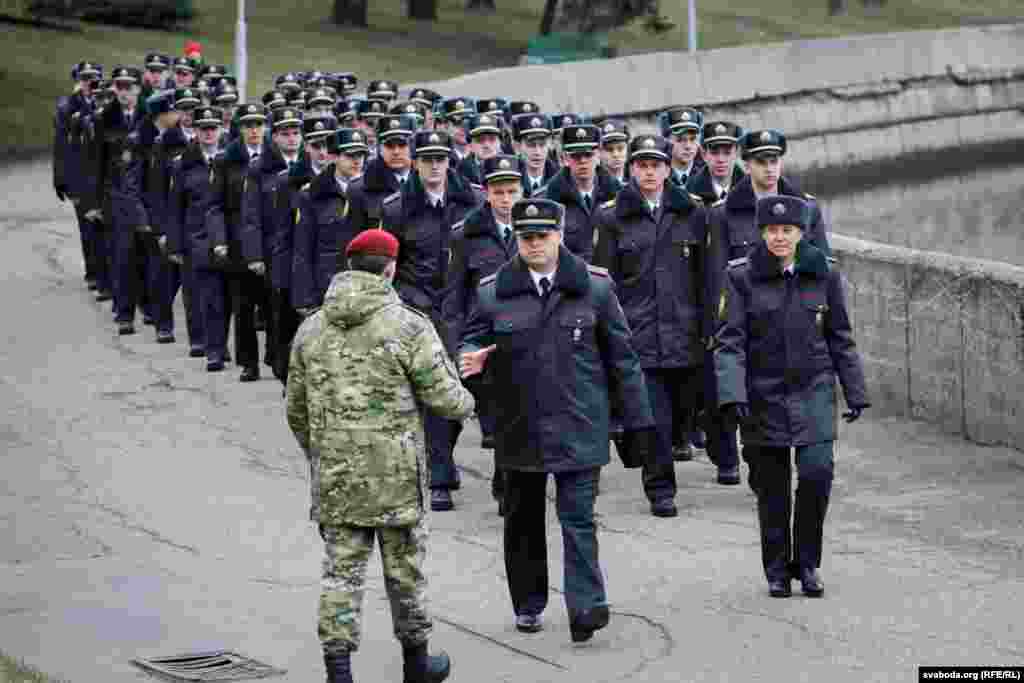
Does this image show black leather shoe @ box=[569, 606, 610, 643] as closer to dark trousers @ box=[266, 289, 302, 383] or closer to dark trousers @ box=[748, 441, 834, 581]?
dark trousers @ box=[748, 441, 834, 581]

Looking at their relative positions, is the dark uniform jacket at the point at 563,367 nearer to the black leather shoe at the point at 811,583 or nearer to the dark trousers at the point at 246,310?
the black leather shoe at the point at 811,583

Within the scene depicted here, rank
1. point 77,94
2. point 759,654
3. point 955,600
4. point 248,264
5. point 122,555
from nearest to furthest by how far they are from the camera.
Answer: point 759,654
point 955,600
point 122,555
point 248,264
point 77,94

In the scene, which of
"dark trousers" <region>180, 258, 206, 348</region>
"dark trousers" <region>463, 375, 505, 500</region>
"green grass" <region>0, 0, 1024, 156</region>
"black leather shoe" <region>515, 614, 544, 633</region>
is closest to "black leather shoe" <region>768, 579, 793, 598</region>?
"black leather shoe" <region>515, 614, 544, 633</region>

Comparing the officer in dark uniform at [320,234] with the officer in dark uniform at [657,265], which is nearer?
the officer in dark uniform at [657,265]

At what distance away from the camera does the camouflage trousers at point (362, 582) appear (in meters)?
9.65

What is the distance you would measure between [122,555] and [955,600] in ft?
14.0

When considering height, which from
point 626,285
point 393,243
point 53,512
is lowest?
point 53,512

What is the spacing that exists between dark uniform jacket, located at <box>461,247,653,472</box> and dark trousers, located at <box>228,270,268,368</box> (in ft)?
26.6

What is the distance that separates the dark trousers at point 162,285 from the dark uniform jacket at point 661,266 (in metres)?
7.44

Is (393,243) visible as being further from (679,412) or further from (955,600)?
(679,412)

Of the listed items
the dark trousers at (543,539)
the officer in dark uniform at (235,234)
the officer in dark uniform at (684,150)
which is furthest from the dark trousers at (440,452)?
the officer in dark uniform at (235,234)

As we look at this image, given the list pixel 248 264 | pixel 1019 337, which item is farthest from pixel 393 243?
pixel 248 264

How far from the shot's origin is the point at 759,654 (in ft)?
34.1

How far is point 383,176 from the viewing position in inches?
628
